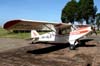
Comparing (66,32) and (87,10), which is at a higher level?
(87,10)

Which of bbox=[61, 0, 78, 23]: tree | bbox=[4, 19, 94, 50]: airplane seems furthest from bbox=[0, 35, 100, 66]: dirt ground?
bbox=[61, 0, 78, 23]: tree

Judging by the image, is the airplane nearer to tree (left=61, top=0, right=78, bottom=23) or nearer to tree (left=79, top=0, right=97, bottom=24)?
tree (left=79, top=0, right=97, bottom=24)

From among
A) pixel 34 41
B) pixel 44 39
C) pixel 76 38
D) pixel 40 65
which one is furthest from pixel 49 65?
pixel 34 41

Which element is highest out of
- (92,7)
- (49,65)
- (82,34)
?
(92,7)

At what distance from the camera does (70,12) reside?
244 feet

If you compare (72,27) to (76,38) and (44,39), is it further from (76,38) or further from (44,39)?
(44,39)

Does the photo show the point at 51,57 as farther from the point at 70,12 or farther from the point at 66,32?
the point at 70,12

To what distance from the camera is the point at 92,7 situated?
228ft

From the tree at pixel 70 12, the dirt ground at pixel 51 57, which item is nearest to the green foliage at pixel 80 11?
the tree at pixel 70 12

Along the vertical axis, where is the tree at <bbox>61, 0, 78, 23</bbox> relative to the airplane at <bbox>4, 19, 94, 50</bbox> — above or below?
above

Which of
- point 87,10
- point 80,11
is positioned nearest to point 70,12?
point 80,11

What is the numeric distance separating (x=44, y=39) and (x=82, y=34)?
432 cm

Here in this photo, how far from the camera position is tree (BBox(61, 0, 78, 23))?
72688mm

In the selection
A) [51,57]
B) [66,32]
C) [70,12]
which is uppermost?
[70,12]
